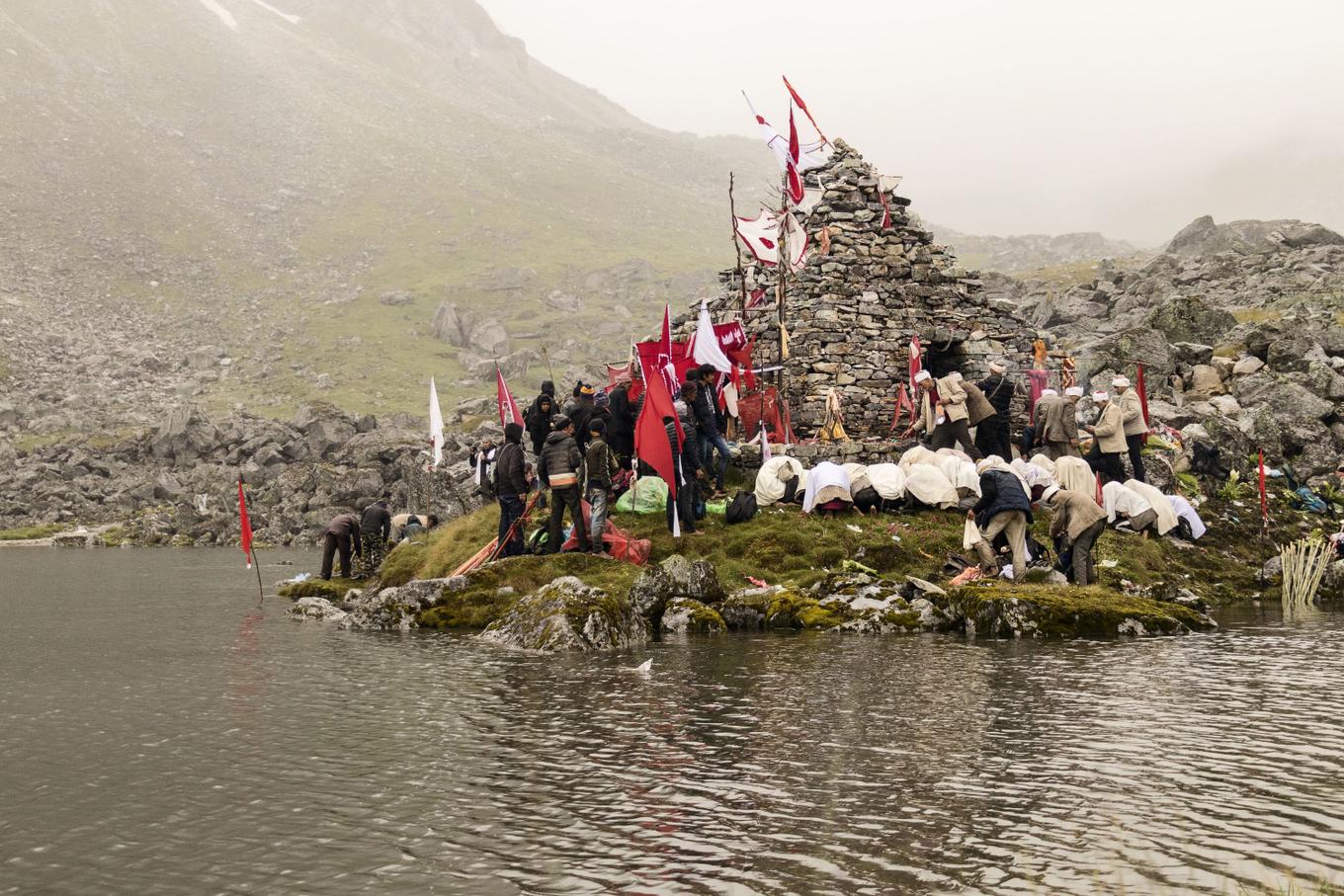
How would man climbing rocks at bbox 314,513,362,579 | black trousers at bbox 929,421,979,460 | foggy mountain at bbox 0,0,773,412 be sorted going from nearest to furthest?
black trousers at bbox 929,421,979,460
man climbing rocks at bbox 314,513,362,579
foggy mountain at bbox 0,0,773,412

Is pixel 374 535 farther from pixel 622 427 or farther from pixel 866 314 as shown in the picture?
pixel 866 314

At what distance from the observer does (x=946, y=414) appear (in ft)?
87.3

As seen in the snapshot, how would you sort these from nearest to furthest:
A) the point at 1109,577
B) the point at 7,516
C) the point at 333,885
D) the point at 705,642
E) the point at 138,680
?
1. the point at 333,885
2. the point at 138,680
3. the point at 705,642
4. the point at 1109,577
5. the point at 7,516

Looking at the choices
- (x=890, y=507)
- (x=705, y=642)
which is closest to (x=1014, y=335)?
(x=890, y=507)

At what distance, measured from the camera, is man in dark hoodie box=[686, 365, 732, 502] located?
25109 mm

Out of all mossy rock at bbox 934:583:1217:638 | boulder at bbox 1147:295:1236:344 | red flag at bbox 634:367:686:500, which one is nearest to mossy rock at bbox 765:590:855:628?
mossy rock at bbox 934:583:1217:638

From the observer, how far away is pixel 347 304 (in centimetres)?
16488

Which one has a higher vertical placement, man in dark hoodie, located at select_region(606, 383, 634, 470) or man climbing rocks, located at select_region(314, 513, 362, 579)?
man in dark hoodie, located at select_region(606, 383, 634, 470)

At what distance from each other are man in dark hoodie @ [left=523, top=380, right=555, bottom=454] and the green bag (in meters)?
2.32

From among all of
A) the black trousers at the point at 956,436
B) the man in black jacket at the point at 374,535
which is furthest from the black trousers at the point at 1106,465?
the man in black jacket at the point at 374,535

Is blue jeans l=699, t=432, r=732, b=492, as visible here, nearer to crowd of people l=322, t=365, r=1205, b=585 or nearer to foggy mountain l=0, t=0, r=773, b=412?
crowd of people l=322, t=365, r=1205, b=585

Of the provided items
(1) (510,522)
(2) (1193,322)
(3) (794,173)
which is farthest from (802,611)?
(2) (1193,322)

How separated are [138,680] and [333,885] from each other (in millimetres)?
10299

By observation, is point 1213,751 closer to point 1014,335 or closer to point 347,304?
point 1014,335
